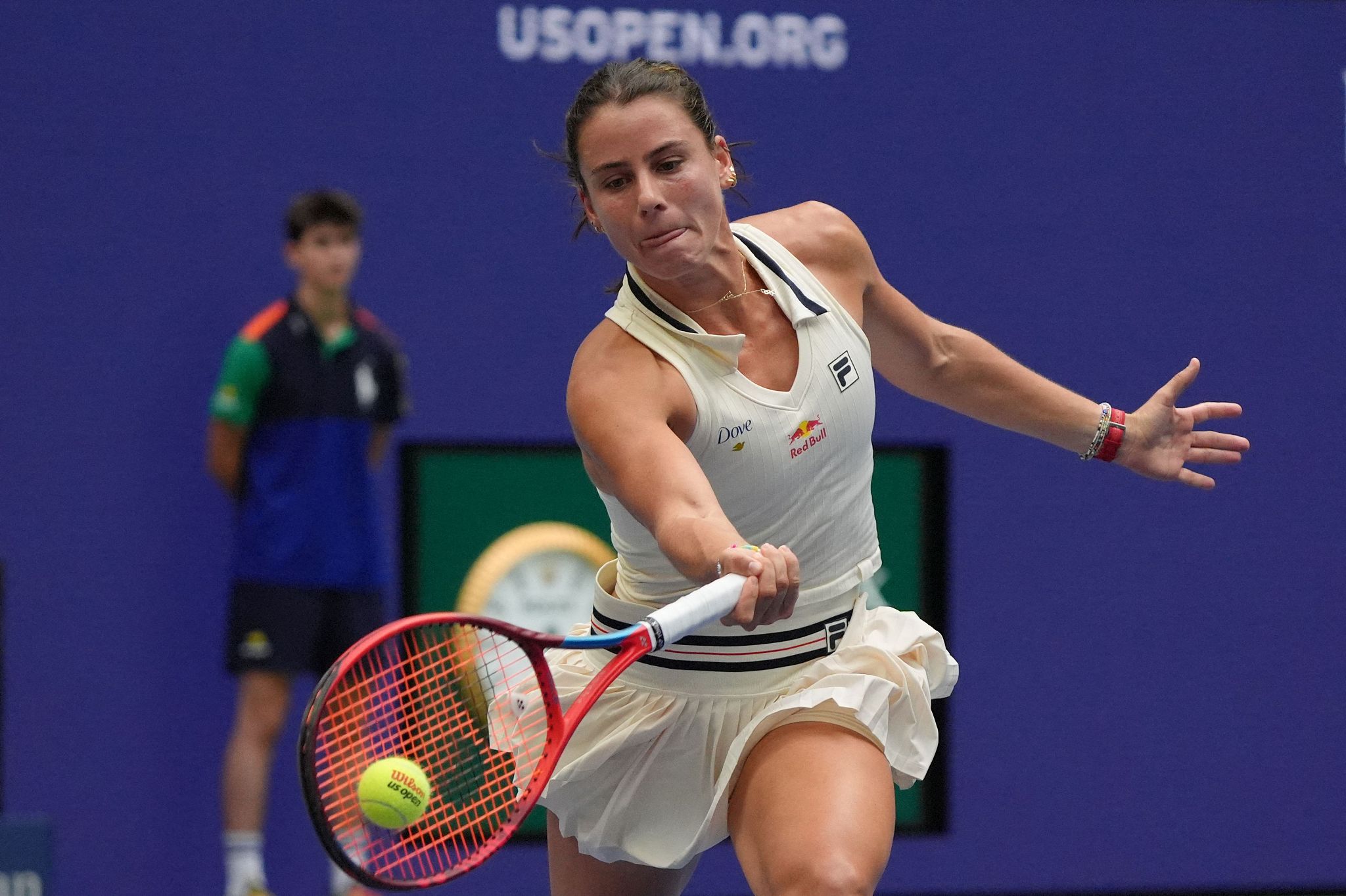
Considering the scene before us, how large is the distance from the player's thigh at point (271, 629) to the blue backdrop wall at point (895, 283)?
0.32m

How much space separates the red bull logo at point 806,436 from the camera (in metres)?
2.68

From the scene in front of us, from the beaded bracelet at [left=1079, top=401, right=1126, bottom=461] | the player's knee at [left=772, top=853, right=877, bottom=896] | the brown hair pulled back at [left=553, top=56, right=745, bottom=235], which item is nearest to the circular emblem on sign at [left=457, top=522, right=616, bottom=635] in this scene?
the beaded bracelet at [left=1079, top=401, right=1126, bottom=461]

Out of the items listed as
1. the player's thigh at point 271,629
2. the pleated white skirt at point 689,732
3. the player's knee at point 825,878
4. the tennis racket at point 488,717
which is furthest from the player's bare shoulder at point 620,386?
the player's thigh at point 271,629

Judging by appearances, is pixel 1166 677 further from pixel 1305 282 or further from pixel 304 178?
pixel 304 178

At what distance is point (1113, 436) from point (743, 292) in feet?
2.34

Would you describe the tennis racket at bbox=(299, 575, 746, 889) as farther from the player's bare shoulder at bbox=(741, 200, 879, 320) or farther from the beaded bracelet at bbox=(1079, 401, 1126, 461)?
the beaded bracelet at bbox=(1079, 401, 1126, 461)

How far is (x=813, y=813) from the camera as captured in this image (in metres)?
2.44

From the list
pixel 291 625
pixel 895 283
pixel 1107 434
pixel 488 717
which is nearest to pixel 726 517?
pixel 488 717

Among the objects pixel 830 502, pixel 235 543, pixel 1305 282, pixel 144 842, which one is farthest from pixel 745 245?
pixel 1305 282

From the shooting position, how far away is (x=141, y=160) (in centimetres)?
512

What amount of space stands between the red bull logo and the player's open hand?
644mm

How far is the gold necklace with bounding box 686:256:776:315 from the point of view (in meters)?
2.75

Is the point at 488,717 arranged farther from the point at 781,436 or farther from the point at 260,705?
the point at 260,705

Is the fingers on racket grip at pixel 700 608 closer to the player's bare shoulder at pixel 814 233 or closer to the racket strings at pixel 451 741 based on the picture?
the racket strings at pixel 451 741
